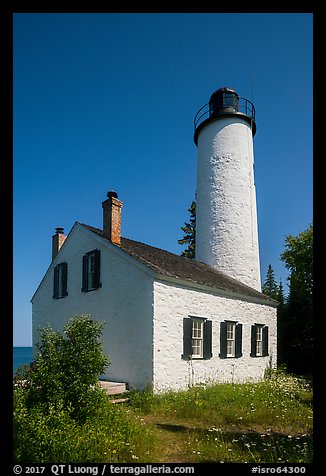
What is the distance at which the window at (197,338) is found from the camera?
39.1 ft

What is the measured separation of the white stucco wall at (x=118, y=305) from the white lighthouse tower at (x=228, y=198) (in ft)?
23.4

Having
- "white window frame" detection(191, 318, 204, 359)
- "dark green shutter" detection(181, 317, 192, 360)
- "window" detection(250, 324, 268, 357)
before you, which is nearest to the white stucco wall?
"dark green shutter" detection(181, 317, 192, 360)

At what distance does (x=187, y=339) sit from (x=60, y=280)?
7336 mm

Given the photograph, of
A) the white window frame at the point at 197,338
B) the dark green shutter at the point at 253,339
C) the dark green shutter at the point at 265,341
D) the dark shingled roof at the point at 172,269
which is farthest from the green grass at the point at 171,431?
the dark green shutter at the point at 265,341

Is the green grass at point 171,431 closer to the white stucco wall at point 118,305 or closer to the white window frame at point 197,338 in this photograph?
the white stucco wall at point 118,305

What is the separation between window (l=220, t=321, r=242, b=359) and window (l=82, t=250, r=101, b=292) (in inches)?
214

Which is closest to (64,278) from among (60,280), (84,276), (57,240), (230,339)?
(60,280)

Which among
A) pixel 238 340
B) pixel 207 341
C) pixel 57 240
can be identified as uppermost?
pixel 57 240

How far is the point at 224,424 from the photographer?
27.6 feet

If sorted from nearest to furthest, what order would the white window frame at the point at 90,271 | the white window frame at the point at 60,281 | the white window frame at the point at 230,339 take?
the white window frame at the point at 90,271 < the white window frame at the point at 230,339 < the white window frame at the point at 60,281

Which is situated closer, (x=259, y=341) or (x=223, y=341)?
(x=223, y=341)

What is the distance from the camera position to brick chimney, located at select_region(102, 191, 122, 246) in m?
13.3

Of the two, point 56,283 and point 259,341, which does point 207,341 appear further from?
point 56,283

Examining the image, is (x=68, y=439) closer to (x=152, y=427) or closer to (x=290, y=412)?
(x=152, y=427)
